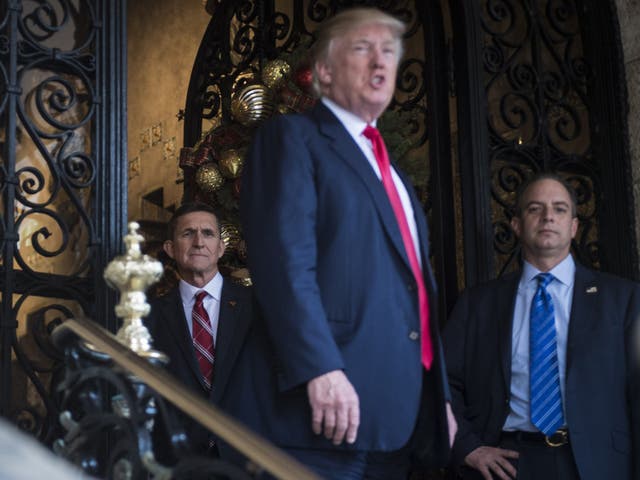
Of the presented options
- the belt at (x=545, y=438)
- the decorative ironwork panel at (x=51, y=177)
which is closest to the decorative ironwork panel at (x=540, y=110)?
the belt at (x=545, y=438)

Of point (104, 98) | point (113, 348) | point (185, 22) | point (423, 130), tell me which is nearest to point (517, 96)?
point (423, 130)

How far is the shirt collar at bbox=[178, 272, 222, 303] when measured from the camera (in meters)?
4.20

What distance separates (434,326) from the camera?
285 cm

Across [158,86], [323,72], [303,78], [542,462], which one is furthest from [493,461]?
[158,86]

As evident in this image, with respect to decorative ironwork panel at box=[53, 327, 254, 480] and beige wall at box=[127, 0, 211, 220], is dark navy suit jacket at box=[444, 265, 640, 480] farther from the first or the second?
beige wall at box=[127, 0, 211, 220]

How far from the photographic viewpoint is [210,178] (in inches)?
205

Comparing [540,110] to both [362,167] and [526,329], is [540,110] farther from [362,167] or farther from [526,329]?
[362,167]

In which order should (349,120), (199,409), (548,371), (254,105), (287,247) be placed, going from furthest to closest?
1. (254,105)
2. (548,371)
3. (349,120)
4. (287,247)
5. (199,409)

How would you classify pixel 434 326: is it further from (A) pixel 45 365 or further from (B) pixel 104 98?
(B) pixel 104 98

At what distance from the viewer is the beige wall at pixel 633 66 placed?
222 inches

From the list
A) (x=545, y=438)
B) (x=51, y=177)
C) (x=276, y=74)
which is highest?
(x=276, y=74)

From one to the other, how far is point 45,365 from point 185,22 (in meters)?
5.89

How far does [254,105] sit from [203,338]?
1572mm

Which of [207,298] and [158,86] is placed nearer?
[207,298]
